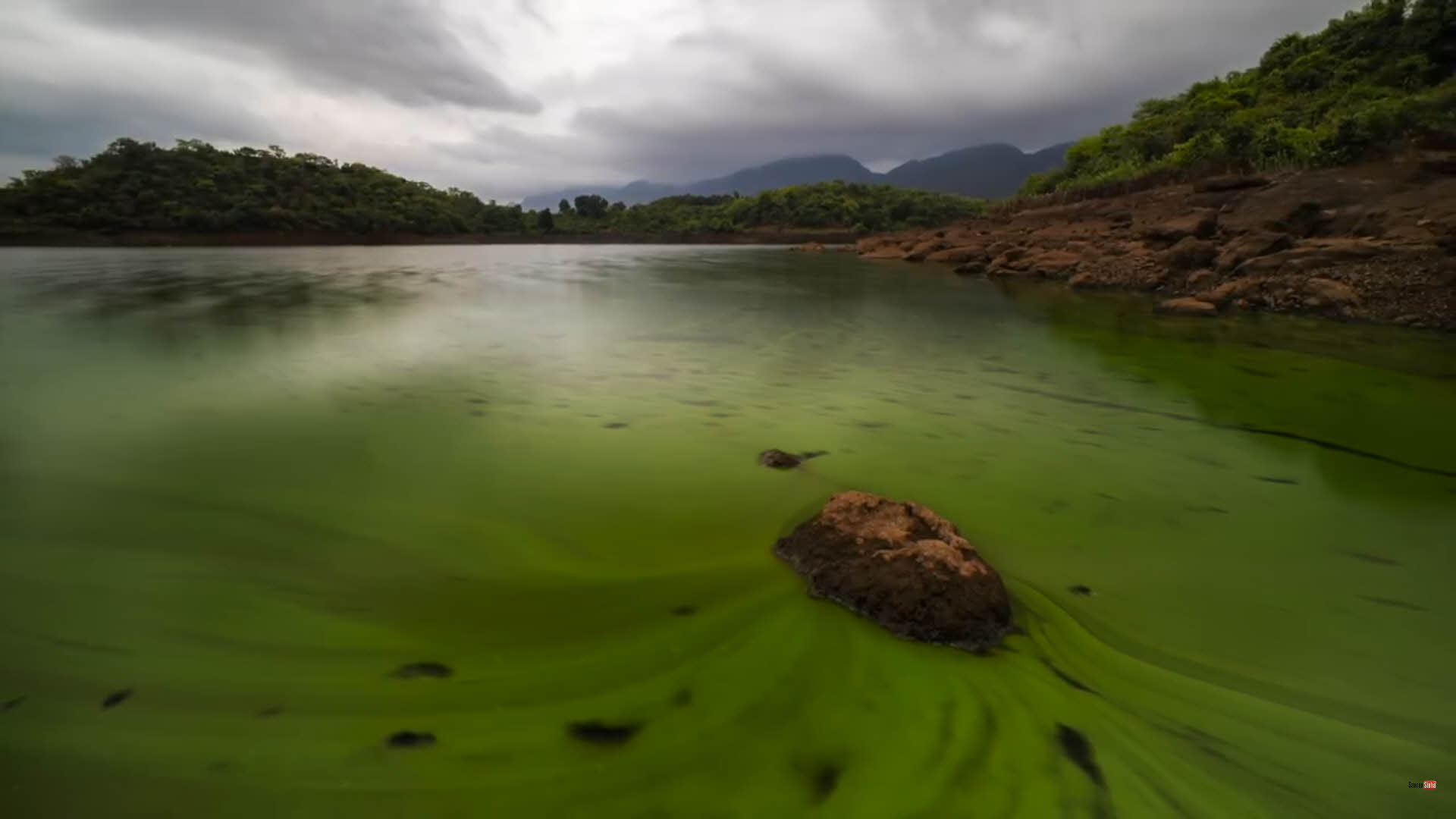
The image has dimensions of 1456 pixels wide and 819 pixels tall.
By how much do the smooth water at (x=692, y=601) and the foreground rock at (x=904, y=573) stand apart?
0.42ft

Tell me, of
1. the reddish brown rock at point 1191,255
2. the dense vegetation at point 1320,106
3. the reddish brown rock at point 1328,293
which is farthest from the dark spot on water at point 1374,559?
the dense vegetation at point 1320,106

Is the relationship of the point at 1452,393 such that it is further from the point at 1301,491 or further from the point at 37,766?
the point at 37,766

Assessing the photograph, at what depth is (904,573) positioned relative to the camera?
2.40 meters

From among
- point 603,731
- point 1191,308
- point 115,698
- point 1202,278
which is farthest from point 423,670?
point 1202,278

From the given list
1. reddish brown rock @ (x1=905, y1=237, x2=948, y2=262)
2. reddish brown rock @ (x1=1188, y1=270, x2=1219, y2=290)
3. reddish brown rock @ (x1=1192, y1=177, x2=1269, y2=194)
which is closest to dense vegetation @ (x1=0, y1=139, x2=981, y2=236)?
reddish brown rock @ (x1=905, y1=237, x2=948, y2=262)

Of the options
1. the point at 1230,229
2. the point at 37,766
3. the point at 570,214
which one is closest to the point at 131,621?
the point at 37,766

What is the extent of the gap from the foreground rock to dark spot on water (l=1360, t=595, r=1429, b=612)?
169cm

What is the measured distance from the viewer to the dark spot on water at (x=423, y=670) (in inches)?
80.5

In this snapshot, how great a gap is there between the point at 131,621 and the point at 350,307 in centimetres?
1254

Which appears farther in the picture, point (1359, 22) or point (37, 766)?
point (1359, 22)

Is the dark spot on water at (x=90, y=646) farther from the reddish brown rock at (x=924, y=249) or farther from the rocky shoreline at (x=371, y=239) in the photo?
the rocky shoreline at (x=371, y=239)

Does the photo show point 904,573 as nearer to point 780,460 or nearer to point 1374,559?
point 780,460

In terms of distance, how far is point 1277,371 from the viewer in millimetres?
7035

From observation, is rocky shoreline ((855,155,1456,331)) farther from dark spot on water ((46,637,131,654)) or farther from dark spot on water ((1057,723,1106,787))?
dark spot on water ((46,637,131,654))
